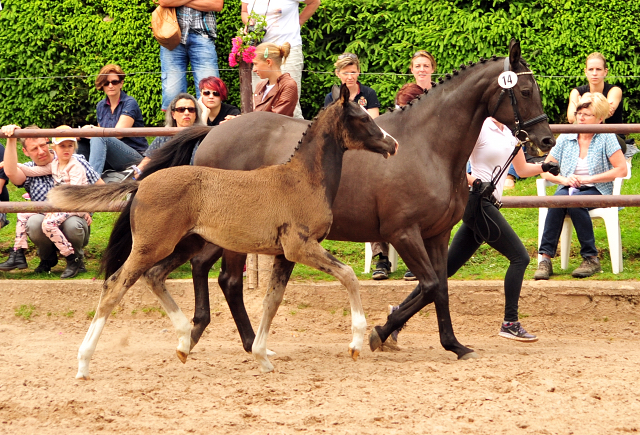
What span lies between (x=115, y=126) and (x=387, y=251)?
3074mm

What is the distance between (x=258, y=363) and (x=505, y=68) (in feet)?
8.23

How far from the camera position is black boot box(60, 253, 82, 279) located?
7.17 m

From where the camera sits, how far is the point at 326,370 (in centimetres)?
512

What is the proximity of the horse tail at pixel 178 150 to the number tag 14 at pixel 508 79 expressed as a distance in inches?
82.5

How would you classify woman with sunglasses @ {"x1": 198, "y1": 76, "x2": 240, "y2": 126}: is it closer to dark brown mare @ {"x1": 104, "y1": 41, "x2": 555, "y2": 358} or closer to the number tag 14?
dark brown mare @ {"x1": 104, "y1": 41, "x2": 555, "y2": 358}

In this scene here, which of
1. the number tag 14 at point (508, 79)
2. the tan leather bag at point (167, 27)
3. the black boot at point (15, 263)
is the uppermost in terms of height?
the tan leather bag at point (167, 27)

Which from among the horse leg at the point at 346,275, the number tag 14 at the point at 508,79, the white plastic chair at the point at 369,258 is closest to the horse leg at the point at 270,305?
the horse leg at the point at 346,275

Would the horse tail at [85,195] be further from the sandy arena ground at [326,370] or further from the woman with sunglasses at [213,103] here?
the woman with sunglasses at [213,103]

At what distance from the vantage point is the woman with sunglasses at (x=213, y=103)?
7.22 metres

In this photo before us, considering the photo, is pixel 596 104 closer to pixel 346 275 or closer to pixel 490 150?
pixel 490 150

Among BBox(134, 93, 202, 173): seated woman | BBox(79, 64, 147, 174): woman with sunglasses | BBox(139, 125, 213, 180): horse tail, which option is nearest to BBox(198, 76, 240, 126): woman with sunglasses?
BBox(134, 93, 202, 173): seated woman

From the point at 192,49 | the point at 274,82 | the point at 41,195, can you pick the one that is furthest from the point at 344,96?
the point at 192,49

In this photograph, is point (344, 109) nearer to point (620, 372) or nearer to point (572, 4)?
point (620, 372)

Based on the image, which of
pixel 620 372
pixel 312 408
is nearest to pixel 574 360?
pixel 620 372
